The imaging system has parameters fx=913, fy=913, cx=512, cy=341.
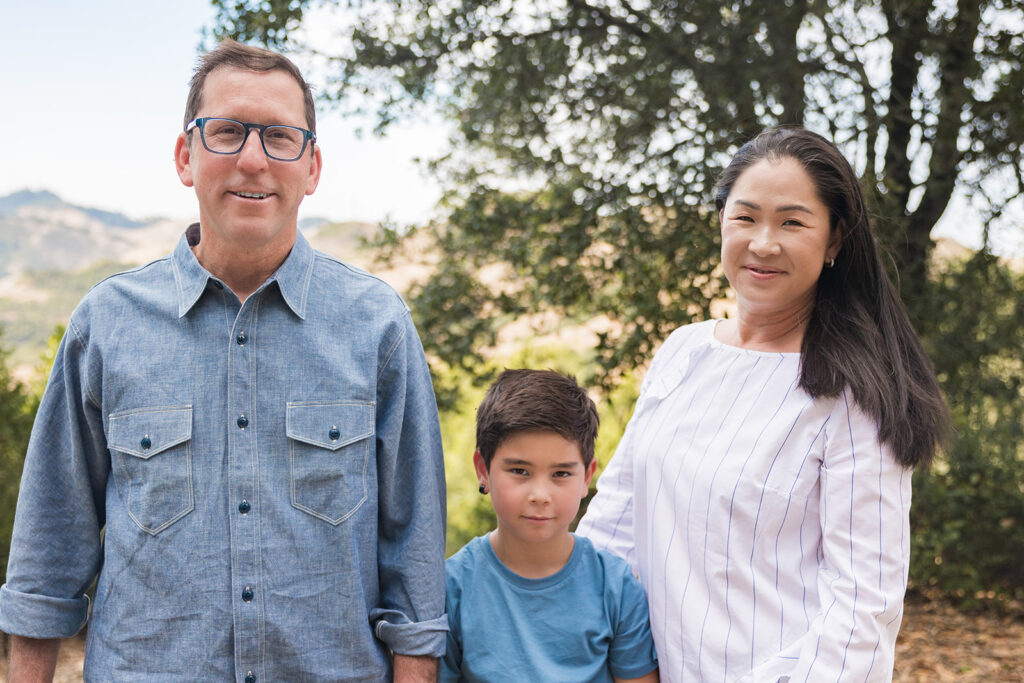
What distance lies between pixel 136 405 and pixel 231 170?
523 mm

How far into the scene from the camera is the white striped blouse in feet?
6.11

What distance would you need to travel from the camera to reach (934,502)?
6.55m

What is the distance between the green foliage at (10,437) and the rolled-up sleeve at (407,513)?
4064 mm

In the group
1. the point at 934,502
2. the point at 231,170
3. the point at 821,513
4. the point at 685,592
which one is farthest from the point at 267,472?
the point at 934,502

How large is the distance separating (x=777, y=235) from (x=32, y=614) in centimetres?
181

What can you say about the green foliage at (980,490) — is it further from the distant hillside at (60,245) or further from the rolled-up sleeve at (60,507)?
the distant hillside at (60,245)

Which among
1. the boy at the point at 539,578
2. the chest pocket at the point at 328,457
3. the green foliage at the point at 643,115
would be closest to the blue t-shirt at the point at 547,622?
the boy at the point at 539,578


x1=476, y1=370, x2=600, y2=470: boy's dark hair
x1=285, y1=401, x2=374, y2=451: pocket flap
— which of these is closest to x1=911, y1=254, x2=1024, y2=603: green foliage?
x1=476, y1=370, x2=600, y2=470: boy's dark hair

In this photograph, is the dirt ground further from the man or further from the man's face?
the man's face

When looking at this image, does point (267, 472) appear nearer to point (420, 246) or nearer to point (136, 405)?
point (136, 405)

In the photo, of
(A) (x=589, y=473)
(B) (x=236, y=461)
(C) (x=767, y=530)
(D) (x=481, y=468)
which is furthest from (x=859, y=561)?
(B) (x=236, y=461)

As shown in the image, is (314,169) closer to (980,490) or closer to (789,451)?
(789,451)

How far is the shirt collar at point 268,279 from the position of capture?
1.95 metres

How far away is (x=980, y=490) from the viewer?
258 inches
